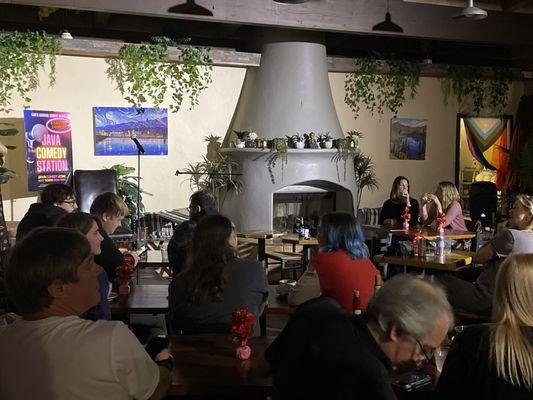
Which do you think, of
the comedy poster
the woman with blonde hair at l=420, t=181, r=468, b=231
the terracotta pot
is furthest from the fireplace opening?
the terracotta pot

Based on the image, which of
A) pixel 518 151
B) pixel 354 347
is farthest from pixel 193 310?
pixel 518 151

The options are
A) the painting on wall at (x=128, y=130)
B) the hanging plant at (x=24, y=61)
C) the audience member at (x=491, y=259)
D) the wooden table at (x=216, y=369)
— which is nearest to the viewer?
the wooden table at (x=216, y=369)

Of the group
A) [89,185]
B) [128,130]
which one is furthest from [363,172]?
[89,185]

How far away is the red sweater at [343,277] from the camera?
3.26 meters

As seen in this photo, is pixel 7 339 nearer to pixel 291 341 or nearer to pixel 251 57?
pixel 291 341

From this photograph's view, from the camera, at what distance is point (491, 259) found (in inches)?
170

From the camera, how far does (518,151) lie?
1017 centimetres

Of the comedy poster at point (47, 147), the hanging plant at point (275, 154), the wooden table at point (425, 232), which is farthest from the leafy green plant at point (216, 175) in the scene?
the wooden table at point (425, 232)

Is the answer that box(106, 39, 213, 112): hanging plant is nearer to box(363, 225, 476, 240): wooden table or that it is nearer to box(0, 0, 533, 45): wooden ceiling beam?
box(0, 0, 533, 45): wooden ceiling beam

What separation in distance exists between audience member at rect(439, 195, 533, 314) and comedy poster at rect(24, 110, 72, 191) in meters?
5.24

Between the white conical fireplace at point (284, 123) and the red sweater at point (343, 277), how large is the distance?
5.00 metres

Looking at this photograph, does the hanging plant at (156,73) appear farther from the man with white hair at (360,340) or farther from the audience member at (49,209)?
the man with white hair at (360,340)

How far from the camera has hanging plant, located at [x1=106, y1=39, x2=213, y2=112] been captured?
8.02 metres

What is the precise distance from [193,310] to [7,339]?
1.28 m
